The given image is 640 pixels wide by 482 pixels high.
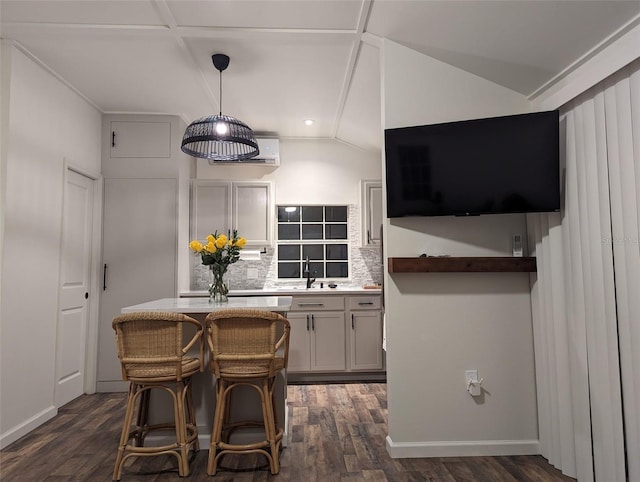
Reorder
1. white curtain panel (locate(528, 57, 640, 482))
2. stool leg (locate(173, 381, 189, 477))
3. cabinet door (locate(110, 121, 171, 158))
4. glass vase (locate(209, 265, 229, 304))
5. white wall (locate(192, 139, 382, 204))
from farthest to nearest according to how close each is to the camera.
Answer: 1. white wall (locate(192, 139, 382, 204))
2. cabinet door (locate(110, 121, 171, 158))
3. glass vase (locate(209, 265, 229, 304))
4. stool leg (locate(173, 381, 189, 477))
5. white curtain panel (locate(528, 57, 640, 482))

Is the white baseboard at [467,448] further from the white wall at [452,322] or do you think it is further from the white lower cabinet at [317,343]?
the white lower cabinet at [317,343]

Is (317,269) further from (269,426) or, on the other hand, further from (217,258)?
(269,426)

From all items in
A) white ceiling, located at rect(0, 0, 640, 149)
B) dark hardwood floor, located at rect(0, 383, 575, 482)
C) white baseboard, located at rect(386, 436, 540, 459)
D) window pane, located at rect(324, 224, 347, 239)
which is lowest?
dark hardwood floor, located at rect(0, 383, 575, 482)

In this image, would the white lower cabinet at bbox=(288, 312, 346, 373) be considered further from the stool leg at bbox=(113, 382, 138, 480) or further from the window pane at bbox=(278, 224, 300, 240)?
the stool leg at bbox=(113, 382, 138, 480)

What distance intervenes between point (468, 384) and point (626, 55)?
2.01 m

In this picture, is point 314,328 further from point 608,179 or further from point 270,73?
point 608,179

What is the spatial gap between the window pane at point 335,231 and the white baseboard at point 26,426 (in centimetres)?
328

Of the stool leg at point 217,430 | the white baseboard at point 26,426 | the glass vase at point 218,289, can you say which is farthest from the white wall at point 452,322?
the white baseboard at point 26,426

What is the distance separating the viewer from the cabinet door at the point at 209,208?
15.6ft

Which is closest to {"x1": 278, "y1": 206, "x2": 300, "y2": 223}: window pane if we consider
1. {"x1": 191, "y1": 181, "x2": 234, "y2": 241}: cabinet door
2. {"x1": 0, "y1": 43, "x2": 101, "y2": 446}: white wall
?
{"x1": 191, "y1": 181, "x2": 234, "y2": 241}: cabinet door

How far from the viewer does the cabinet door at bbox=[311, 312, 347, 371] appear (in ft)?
14.3

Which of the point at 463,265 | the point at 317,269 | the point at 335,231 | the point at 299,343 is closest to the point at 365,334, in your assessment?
the point at 299,343

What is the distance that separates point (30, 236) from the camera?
3.14 m

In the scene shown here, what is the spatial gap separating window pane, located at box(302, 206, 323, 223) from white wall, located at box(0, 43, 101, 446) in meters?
2.59
